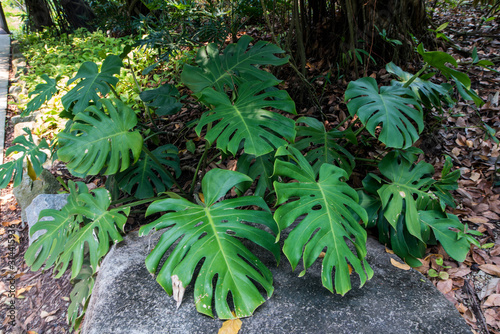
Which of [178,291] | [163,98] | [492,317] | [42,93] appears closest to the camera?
[178,291]

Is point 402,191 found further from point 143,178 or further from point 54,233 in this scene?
point 54,233

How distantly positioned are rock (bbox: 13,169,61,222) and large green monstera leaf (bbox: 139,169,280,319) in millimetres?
2294

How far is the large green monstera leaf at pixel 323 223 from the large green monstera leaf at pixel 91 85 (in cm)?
152

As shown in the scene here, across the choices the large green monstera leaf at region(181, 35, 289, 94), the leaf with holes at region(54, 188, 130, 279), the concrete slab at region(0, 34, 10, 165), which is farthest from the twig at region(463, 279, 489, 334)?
the concrete slab at region(0, 34, 10, 165)

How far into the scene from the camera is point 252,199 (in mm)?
1647

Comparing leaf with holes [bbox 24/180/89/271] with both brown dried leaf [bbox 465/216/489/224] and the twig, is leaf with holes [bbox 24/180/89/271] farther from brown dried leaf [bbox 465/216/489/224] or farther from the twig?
brown dried leaf [bbox 465/216/489/224]

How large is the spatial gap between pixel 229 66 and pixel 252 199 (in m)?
1.15

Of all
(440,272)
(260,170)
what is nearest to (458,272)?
(440,272)

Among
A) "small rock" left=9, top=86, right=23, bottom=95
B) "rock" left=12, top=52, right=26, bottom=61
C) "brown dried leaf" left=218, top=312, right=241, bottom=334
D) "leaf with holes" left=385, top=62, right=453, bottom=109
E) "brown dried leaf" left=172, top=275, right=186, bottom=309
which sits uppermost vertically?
"rock" left=12, top=52, right=26, bottom=61

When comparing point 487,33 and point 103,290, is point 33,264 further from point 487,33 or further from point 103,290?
point 487,33

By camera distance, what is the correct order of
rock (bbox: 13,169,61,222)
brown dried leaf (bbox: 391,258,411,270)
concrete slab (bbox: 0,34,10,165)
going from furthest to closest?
concrete slab (bbox: 0,34,10,165) → rock (bbox: 13,169,61,222) → brown dried leaf (bbox: 391,258,411,270)

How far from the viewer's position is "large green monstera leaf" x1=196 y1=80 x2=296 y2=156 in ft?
5.73

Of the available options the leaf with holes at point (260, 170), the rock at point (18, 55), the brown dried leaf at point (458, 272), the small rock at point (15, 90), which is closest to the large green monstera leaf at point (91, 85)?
the leaf with holes at point (260, 170)

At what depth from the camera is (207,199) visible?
5.54ft
